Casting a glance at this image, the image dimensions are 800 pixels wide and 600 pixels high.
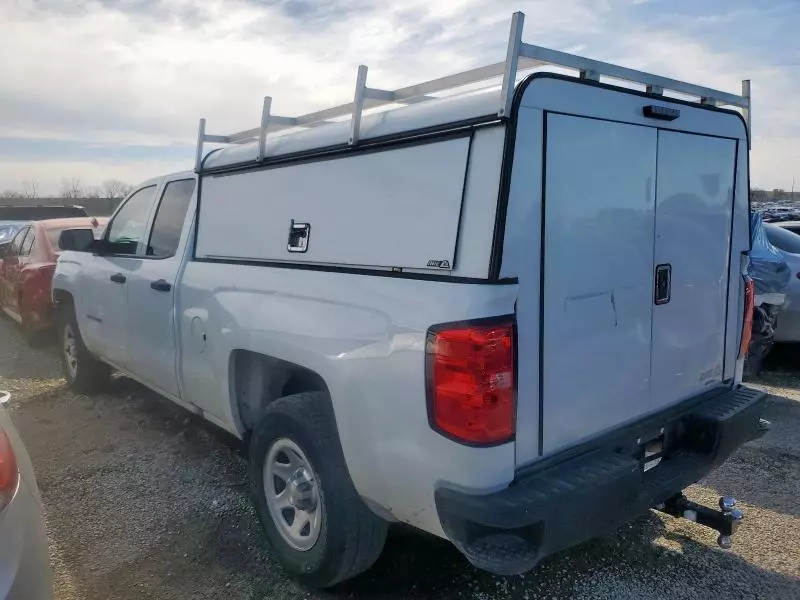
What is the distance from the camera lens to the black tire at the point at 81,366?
5.85 metres

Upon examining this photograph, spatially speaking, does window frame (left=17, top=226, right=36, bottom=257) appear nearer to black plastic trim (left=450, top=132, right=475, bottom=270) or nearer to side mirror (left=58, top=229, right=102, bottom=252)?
side mirror (left=58, top=229, right=102, bottom=252)

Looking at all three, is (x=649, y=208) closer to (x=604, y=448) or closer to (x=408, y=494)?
(x=604, y=448)

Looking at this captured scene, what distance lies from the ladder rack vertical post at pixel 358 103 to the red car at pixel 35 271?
5684mm

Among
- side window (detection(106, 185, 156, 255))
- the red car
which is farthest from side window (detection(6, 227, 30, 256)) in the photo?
side window (detection(106, 185, 156, 255))

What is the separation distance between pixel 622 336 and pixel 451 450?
96 centimetres

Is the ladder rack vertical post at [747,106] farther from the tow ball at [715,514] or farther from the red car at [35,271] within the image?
the red car at [35,271]

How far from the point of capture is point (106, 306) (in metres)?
5.08

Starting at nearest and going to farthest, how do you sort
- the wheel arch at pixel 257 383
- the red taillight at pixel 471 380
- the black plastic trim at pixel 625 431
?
the red taillight at pixel 471 380 → the black plastic trim at pixel 625 431 → the wheel arch at pixel 257 383

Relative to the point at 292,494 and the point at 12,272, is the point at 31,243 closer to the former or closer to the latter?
the point at 12,272

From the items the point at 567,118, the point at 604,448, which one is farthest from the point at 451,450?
the point at 567,118

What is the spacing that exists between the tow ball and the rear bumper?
21cm

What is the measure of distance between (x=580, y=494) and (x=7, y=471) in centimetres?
193

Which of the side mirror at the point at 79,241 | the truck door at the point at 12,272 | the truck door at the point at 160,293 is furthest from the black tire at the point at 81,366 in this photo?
the truck door at the point at 12,272

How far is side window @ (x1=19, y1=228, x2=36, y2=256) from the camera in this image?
8.18 meters
